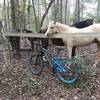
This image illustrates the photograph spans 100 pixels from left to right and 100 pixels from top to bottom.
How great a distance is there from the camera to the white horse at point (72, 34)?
6.18m

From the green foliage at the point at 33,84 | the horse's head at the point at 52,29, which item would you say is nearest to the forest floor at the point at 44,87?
the green foliage at the point at 33,84

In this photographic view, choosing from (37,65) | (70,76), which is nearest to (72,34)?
(70,76)

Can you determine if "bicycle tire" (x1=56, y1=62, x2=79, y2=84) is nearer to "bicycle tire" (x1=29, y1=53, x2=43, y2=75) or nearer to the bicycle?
the bicycle

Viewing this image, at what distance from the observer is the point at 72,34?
20.4ft

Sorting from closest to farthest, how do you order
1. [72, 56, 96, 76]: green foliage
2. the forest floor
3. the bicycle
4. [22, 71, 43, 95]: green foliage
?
the forest floor, [22, 71, 43, 95]: green foliage, the bicycle, [72, 56, 96, 76]: green foliage

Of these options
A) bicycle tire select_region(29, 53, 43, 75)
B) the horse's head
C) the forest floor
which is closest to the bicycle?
bicycle tire select_region(29, 53, 43, 75)

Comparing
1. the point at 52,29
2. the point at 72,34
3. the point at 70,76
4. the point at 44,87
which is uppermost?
the point at 52,29

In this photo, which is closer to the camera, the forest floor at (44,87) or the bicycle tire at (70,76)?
the forest floor at (44,87)

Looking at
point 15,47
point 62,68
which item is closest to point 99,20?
point 15,47

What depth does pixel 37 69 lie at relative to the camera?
6309mm

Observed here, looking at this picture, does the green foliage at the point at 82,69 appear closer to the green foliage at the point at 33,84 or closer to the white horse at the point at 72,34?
the white horse at the point at 72,34

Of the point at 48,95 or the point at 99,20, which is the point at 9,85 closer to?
the point at 48,95

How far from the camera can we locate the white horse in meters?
6.18

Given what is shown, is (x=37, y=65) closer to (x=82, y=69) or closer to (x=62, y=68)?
(x=62, y=68)
